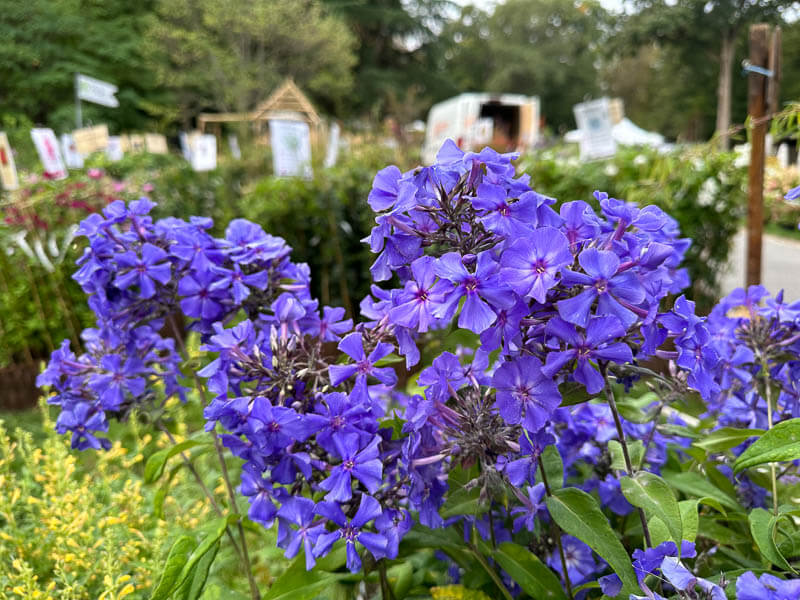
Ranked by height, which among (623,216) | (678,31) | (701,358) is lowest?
(701,358)

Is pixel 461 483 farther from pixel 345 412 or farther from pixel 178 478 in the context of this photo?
pixel 178 478

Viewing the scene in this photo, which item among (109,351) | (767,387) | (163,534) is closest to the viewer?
(767,387)

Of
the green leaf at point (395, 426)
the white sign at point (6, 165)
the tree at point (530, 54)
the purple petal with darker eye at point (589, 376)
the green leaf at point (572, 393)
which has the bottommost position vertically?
the green leaf at point (395, 426)

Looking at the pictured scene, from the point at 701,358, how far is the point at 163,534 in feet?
4.34

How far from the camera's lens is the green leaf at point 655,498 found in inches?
31.9

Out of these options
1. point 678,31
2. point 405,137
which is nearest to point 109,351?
point 678,31

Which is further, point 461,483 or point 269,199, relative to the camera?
point 269,199

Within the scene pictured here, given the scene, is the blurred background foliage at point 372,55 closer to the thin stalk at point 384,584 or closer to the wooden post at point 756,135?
the wooden post at point 756,135

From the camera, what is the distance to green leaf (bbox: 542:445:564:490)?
103 cm

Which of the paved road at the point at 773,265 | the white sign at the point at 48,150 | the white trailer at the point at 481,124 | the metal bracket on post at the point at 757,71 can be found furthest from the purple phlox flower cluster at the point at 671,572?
the white sign at the point at 48,150

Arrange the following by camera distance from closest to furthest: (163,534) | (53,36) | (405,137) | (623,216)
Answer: (623,216), (163,534), (405,137), (53,36)

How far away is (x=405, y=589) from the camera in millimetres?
1207

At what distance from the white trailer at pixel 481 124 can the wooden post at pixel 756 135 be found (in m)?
3.14

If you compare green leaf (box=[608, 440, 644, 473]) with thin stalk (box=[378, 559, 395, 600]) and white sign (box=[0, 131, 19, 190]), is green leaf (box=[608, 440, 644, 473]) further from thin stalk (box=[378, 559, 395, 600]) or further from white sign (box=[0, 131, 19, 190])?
white sign (box=[0, 131, 19, 190])
